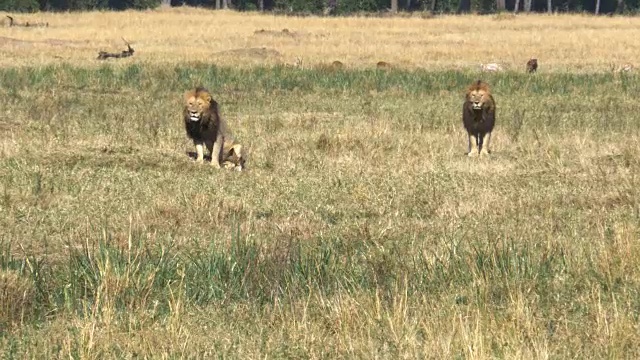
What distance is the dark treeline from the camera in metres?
73.6

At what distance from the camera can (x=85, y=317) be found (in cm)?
609

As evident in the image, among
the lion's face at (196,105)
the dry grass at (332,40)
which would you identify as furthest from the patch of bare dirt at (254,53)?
the lion's face at (196,105)

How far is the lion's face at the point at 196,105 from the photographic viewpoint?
12.8m

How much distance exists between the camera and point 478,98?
49.4ft

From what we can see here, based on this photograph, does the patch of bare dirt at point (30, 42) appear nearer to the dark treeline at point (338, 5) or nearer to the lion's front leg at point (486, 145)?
the lion's front leg at point (486, 145)

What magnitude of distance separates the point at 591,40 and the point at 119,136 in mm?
32226

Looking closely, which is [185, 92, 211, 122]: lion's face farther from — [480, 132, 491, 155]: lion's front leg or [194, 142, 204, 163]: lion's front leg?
[480, 132, 491, 155]: lion's front leg

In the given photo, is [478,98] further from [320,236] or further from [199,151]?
[320,236]

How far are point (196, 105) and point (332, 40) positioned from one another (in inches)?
1229

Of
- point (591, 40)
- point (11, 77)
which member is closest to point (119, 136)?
point (11, 77)

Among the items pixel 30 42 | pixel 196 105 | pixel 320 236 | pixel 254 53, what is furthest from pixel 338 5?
pixel 320 236

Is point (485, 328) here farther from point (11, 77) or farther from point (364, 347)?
point (11, 77)

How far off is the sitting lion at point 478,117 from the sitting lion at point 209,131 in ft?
11.3

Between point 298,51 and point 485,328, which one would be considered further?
point 298,51
